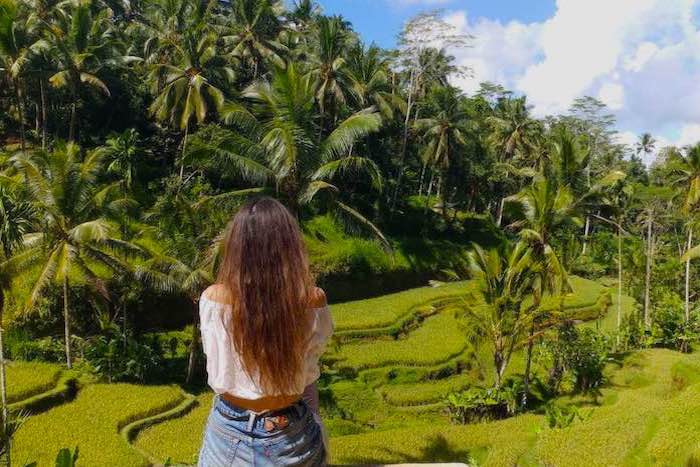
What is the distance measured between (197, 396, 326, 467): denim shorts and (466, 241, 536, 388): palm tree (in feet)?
41.5

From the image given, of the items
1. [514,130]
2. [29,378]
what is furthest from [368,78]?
[29,378]

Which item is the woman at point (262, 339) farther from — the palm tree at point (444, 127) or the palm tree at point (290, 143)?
the palm tree at point (444, 127)

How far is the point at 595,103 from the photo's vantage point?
4244 cm

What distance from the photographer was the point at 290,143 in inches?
470

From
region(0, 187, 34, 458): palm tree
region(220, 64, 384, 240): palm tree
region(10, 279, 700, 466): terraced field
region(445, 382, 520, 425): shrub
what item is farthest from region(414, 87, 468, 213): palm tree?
region(0, 187, 34, 458): palm tree

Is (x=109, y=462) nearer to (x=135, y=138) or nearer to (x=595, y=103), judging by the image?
(x=135, y=138)

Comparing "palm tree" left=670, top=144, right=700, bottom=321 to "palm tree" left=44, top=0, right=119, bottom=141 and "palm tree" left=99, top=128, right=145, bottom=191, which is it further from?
"palm tree" left=44, top=0, right=119, bottom=141

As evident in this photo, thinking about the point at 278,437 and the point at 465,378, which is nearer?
the point at 278,437

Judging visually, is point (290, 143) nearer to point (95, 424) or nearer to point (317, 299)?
point (95, 424)

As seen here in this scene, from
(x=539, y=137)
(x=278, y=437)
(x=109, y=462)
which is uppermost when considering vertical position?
(x=539, y=137)

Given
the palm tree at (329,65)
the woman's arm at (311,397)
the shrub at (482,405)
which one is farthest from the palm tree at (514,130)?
the woman's arm at (311,397)

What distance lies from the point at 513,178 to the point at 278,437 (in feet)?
128

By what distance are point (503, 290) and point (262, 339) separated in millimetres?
13201

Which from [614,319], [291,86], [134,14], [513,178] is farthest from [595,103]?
[291,86]
